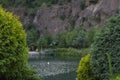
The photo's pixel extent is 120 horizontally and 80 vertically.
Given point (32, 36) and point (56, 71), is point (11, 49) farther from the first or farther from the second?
point (32, 36)

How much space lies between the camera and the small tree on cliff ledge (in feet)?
45.7

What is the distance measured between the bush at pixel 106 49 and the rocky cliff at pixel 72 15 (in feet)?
404

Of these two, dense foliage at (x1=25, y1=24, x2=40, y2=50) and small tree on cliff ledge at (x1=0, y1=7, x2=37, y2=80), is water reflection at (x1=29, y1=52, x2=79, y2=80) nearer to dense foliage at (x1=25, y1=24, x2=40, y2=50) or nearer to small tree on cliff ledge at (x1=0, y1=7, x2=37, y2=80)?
small tree on cliff ledge at (x1=0, y1=7, x2=37, y2=80)

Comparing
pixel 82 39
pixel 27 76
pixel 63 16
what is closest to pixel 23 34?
pixel 27 76

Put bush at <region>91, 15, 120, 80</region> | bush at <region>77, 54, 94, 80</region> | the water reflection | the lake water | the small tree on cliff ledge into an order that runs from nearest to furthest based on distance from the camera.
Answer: the small tree on cliff ledge < bush at <region>91, 15, 120, 80</region> < bush at <region>77, 54, 94, 80</region> < the lake water < the water reflection

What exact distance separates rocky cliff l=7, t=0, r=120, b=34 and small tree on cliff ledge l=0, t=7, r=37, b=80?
408 feet

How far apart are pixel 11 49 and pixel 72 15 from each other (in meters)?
153

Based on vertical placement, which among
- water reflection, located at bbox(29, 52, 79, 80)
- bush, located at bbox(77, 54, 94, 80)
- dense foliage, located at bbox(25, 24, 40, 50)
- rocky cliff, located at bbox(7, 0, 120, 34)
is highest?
bush, located at bbox(77, 54, 94, 80)

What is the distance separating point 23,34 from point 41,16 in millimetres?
167038

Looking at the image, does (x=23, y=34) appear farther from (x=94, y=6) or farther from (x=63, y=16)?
(x=63, y=16)

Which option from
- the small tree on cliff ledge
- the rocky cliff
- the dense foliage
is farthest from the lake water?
the dense foliage

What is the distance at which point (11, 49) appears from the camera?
14.1 m

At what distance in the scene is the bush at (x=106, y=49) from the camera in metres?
14.9

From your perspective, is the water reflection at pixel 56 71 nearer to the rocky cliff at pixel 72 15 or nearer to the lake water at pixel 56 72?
the lake water at pixel 56 72
